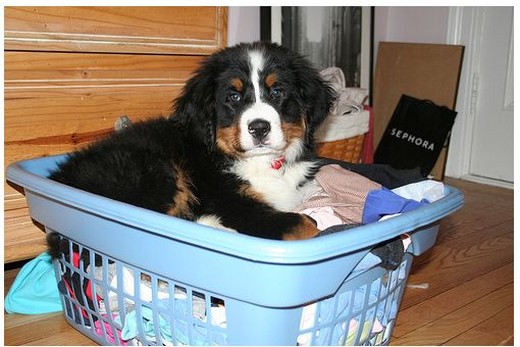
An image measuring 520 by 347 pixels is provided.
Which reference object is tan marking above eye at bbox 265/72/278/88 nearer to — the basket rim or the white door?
the basket rim

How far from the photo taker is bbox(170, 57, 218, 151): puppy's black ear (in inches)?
70.9

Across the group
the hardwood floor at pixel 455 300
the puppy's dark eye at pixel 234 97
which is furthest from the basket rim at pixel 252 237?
the puppy's dark eye at pixel 234 97

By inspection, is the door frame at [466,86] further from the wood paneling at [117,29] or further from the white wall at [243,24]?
the wood paneling at [117,29]

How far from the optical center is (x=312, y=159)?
80.8 inches

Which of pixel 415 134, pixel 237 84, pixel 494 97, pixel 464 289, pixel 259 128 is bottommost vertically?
pixel 464 289

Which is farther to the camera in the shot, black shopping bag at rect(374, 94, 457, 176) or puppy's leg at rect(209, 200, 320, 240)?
black shopping bag at rect(374, 94, 457, 176)

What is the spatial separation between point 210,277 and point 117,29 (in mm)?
1246

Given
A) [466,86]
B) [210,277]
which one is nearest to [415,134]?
[466,86]

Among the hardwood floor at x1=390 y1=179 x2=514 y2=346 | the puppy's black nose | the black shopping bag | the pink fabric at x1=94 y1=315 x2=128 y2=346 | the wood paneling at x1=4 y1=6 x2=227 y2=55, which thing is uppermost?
the wood paneling at x1=4 y1=6 x2=227 y2=55

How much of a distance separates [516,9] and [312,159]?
1528mm

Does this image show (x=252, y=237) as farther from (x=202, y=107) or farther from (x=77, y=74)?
(x=77, y=74)

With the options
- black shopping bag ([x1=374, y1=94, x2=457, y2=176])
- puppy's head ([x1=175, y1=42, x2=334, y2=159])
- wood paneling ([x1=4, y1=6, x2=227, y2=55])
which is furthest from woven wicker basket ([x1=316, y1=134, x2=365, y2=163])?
black shopping bag ([x1=374, y1=94, x2=457, y2=176])

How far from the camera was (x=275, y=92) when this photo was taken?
70.3 inches
